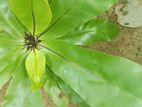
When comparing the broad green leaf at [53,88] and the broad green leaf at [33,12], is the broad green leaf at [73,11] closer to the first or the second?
the broad green leaf at [33,12]

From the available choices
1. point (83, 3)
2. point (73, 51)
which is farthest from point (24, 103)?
point (83, 3)

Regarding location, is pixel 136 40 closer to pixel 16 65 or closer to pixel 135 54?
pixel 135 54

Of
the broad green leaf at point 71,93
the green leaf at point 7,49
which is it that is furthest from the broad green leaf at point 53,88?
the green leaf at point 7,49

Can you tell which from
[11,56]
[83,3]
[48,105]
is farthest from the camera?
[48,105]

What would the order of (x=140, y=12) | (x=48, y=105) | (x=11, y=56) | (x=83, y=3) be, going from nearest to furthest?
1. (x=83, y=3)
2. (x=11, y=56)
3. (x=140, y=12)
4. (x=48, y=105)

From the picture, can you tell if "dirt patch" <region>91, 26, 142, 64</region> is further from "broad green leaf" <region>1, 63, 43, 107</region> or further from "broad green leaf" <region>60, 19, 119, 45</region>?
"broad green leaf" <region>1, 63, 43, 107</region>

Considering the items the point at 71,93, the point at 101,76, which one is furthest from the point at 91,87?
the point at 71,93
